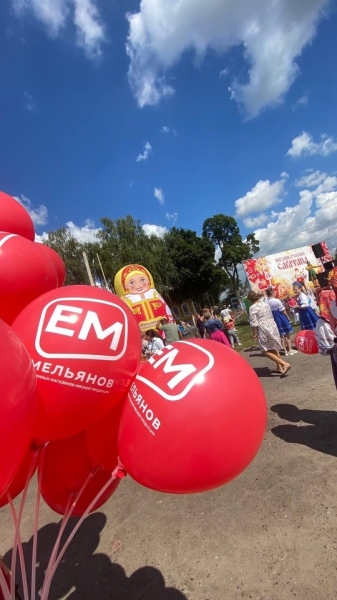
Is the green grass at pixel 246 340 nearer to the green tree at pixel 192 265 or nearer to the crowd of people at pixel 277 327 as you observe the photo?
the crowd of people at pixel 277 327

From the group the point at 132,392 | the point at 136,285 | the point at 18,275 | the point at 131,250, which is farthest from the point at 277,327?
the point at 131,250

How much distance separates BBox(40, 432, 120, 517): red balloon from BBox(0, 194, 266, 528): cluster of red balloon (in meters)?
0.45

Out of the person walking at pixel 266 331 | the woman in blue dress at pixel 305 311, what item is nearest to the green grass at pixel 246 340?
the woman in blue dress at pixel 305 311

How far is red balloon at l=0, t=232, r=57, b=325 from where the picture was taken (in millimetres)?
1492

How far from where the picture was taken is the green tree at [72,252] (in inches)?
874

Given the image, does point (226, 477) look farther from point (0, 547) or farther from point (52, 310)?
point (0, 547)

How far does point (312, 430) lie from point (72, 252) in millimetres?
21543

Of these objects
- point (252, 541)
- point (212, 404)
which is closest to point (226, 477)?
point (212, 404)

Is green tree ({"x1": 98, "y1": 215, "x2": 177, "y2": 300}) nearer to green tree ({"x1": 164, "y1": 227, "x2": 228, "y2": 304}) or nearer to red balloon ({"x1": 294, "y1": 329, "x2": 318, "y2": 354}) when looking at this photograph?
green tree ({"x1": 164, "y1": 227, "x2": 228, "y2": 304})

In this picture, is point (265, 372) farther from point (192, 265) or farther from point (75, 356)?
point (192, 265)

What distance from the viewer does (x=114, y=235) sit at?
2466 centimetres

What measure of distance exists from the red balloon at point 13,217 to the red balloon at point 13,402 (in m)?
0.97

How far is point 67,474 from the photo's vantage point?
1.76 metres

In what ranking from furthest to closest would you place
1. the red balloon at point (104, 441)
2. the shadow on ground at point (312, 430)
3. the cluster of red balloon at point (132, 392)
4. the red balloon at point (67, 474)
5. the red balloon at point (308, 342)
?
1. the red balloon at point (308, 342)
2. the shadow on ground at point (312, 430)
3. the red balloon at point (67, 474)
4. the red balloon at point (104, 441)
5. the cluster of red balloon at point (132, 392)
